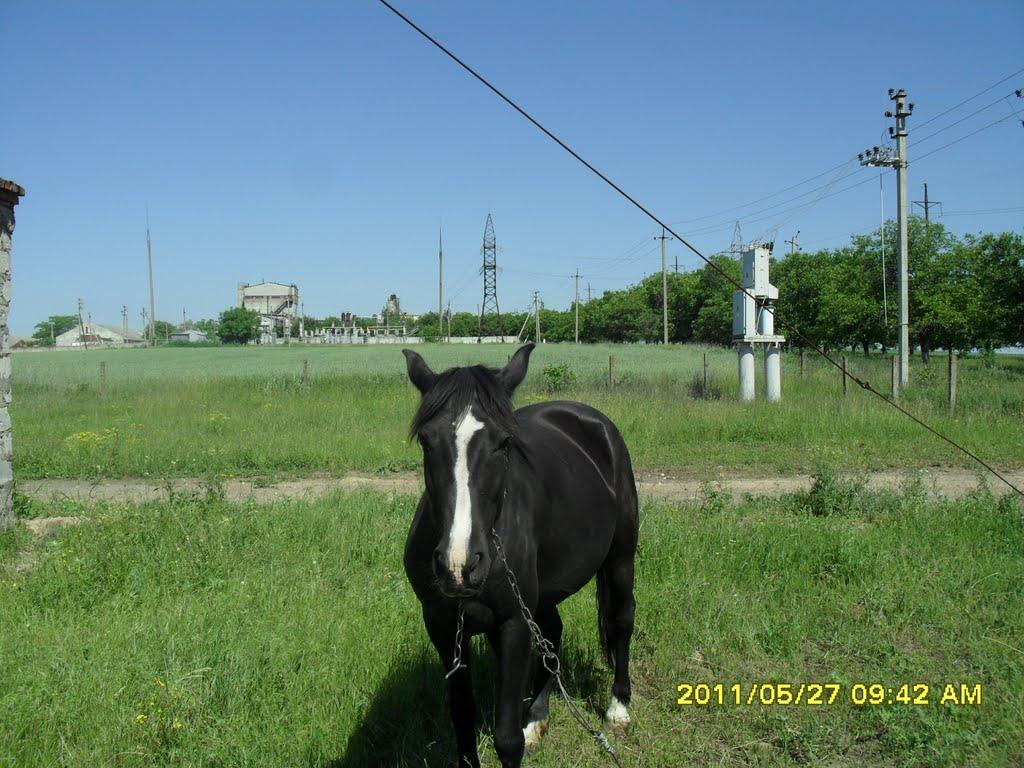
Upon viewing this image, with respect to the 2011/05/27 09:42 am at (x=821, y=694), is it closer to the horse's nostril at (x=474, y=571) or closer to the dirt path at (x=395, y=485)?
the horse's nostril at (x=474, y=571)

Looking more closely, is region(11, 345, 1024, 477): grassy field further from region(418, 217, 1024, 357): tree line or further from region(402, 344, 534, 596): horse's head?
region(402, 344, 534, 596): horse's head

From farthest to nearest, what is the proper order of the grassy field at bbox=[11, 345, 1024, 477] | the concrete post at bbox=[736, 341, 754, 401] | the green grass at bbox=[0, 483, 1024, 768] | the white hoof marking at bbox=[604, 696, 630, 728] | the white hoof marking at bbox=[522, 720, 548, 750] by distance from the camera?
1. the concrete post at bbox=[736, 341, 754, 401]
2. the grassy field at bbox=[11, 345, 1024, 477]
3. the white hoof marking at bbox=[604, 696, 630, 728]
4. the white hoof marking at bbox=[522, 720, 548, 750]
5. the green grass at bbox=[0, 483, 1024, 768]

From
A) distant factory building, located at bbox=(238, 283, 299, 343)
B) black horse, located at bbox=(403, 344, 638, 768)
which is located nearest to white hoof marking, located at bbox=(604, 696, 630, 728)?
black horse, located at bbox=(403, 344, 638, 768)

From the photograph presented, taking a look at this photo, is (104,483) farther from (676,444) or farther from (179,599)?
(676,444)

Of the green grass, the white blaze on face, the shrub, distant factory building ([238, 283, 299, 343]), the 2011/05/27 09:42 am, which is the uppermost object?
distant factory building ([238, 283, 299, 343])

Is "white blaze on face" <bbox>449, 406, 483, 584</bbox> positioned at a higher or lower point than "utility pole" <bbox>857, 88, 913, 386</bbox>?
lower

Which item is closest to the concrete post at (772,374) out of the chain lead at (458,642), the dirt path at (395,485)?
the dirt path at (395,485)

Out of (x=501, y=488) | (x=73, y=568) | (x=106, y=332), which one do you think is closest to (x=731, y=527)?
(x=501, y=488)

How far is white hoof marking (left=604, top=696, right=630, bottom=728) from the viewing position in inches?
157

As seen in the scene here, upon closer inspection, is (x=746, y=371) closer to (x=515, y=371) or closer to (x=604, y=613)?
(x=604, y=613)

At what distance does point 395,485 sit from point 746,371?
1094 cm

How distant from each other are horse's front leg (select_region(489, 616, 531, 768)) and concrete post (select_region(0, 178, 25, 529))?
6.42 metres

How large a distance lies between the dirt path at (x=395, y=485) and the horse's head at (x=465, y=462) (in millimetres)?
6546

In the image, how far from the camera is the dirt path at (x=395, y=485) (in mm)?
9367
